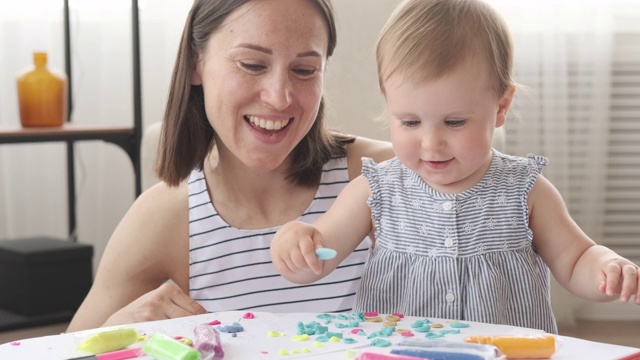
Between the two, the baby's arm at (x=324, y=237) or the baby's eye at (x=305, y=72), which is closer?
the baby's arm at (x=324, y=237)

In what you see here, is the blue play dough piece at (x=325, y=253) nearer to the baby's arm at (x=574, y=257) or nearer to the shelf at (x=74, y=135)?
the baby's arm at (x=574, y=257)

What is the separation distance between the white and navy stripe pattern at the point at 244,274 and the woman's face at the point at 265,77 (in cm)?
14

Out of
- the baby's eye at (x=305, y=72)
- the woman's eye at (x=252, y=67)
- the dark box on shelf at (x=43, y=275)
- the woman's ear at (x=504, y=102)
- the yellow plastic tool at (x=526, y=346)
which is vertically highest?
the woman's eye at (x=252, y=67)

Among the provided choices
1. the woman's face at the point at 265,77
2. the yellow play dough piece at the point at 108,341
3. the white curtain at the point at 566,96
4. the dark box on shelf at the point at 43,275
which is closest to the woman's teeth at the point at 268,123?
the woman's face at the point at 265,77

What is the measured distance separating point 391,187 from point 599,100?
1.89 m

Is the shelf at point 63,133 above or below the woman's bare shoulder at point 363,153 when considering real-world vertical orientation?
above

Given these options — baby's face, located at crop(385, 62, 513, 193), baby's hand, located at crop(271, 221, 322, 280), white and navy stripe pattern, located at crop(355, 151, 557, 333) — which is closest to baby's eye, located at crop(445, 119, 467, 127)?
baby's face, located at crop(385, 62, 513, 193)

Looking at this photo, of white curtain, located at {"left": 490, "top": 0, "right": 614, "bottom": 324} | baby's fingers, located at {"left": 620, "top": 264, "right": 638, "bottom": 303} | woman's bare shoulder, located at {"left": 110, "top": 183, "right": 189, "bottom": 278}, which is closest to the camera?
baby's fingers, located at {"left": 620, "top": 264, "right": 638, "bottom": 303}

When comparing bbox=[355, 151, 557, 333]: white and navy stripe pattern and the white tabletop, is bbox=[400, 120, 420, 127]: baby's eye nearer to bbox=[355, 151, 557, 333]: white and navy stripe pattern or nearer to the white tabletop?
bbox=[355, 151, 557, 333]: white and navy stripe pattern

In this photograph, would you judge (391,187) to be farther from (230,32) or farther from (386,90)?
(230,32)

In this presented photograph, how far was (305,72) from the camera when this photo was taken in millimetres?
1486

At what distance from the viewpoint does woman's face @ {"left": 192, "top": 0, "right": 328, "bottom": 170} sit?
1441mm

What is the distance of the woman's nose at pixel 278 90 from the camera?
1.43m

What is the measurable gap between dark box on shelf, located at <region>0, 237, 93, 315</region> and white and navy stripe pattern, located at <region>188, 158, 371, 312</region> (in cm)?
132
